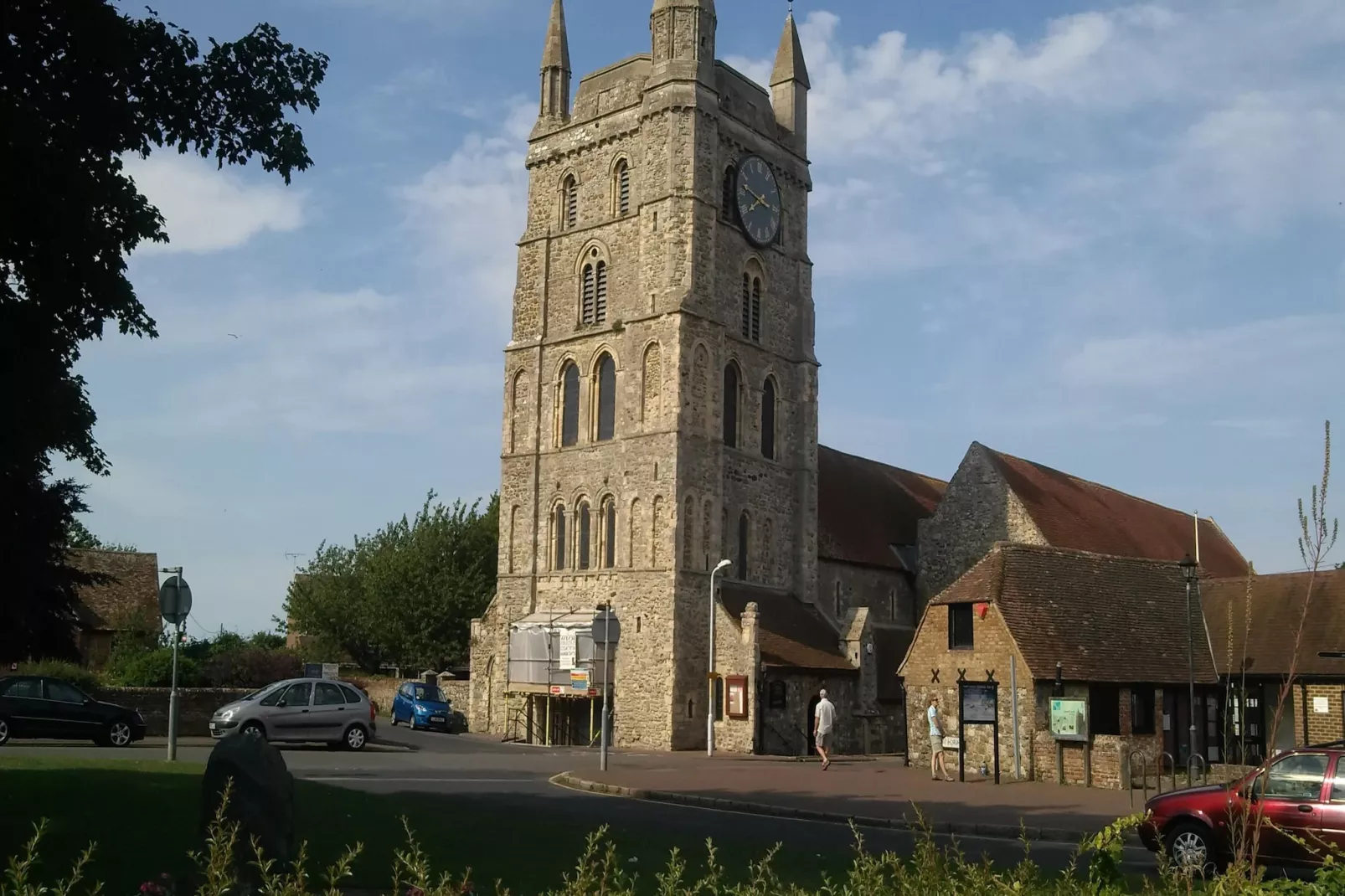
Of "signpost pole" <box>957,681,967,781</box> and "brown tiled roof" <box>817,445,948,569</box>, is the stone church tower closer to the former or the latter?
"brown tiled roof" <box>817,445,948,569</box>

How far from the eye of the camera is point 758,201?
47.7 metres

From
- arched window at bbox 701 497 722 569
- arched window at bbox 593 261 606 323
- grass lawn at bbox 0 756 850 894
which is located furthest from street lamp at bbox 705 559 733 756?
grass lawn at bbox 0 756 850 894

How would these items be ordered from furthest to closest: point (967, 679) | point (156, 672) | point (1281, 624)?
point (156, 672) < point (1281, 624) < point (967, 679)

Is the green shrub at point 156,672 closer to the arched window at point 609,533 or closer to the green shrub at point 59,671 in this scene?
the green shrub at point 59,671

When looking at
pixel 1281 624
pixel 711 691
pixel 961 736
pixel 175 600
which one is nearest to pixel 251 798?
pixel 175 600

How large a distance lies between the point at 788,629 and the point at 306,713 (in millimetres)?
19103

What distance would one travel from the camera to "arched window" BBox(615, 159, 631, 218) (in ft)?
152

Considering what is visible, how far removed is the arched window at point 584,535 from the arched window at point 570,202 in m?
10.7

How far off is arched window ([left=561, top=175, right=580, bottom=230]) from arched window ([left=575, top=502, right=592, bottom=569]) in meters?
10.7

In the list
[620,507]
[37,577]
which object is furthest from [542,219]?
[37,577]

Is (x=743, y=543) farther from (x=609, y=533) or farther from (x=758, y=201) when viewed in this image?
(x=758, y=201)

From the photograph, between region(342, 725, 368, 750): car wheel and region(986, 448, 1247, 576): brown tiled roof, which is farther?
region(986, 448, 1247, 576): brown tiled roof

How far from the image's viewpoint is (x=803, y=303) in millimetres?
49281

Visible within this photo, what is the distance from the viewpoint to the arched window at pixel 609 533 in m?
43.8
